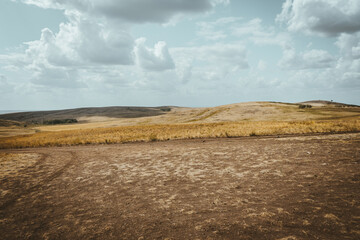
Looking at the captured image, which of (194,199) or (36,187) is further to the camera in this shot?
(36,187)

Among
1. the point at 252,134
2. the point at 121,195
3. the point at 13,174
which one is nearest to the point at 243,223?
the point at 121,195

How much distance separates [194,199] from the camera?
7.44 m

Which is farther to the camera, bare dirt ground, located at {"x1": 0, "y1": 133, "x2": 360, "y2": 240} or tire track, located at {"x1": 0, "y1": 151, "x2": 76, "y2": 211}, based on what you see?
tire track, located at {"x1": 0, "y1": 151, "x2": 76, "y2": 211}

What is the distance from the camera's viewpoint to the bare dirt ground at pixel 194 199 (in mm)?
5488

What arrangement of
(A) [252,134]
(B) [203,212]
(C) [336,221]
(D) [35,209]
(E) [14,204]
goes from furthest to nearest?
(A) [252,134], (E) [14,204], (D) [35,209], (B) [203,212], (C) [336,221]

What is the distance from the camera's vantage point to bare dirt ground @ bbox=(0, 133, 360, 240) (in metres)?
5.49

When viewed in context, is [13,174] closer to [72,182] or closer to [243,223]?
[72,182]

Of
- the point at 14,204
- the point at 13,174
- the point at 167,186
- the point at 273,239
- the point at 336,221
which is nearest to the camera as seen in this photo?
the point at 273,239

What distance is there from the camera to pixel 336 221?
5.32 m

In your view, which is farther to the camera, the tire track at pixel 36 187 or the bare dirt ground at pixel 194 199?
the tire track at pixel 36 187

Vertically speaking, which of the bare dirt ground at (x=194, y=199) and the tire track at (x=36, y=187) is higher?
the bare dirt ground at (x=194, y=199)

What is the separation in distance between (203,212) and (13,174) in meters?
12.8

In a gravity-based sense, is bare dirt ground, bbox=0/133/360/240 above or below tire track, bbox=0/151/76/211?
above

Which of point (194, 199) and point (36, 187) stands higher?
point (194, 199)
